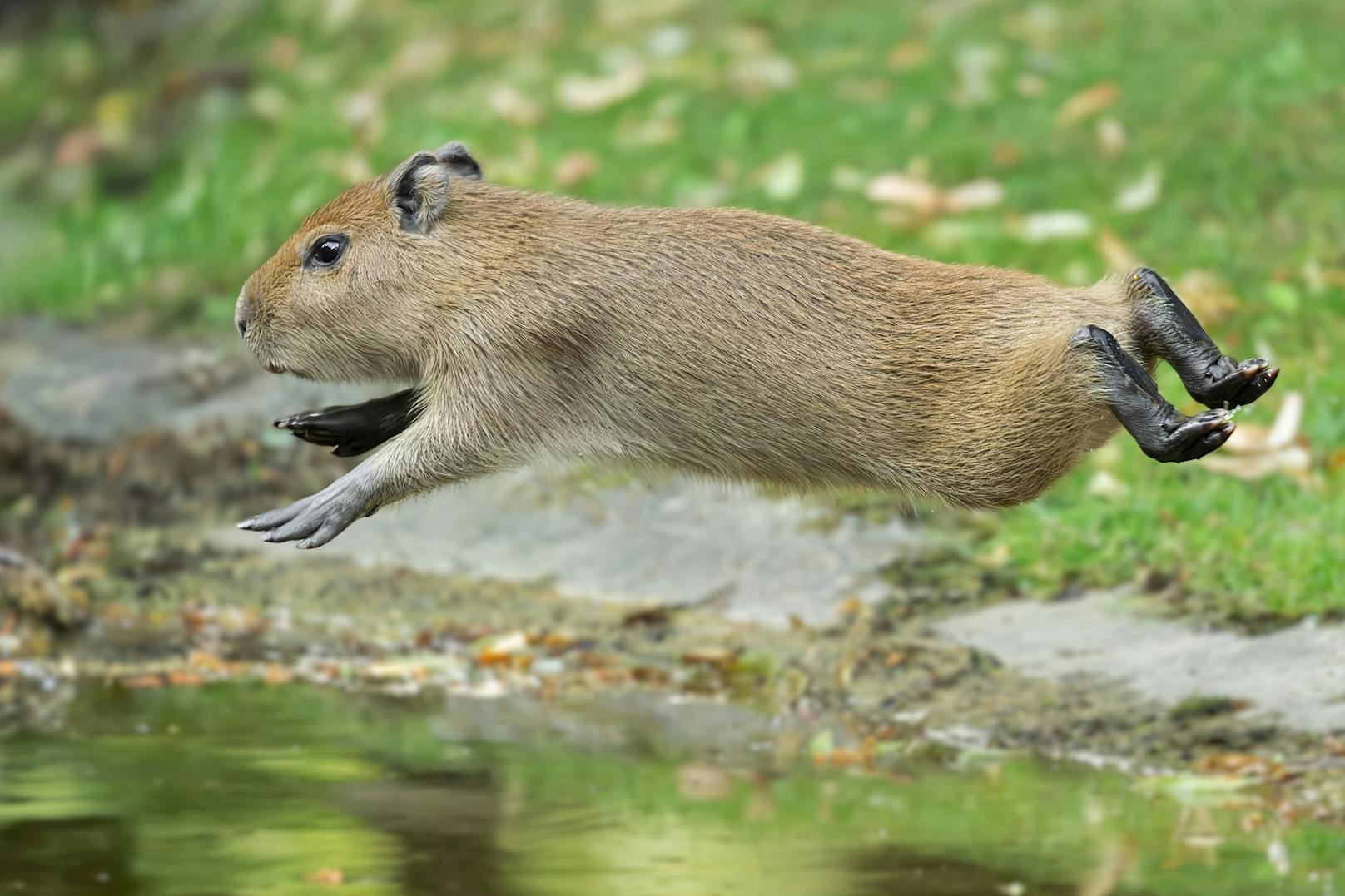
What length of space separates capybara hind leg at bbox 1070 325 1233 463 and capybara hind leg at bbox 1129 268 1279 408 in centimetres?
9

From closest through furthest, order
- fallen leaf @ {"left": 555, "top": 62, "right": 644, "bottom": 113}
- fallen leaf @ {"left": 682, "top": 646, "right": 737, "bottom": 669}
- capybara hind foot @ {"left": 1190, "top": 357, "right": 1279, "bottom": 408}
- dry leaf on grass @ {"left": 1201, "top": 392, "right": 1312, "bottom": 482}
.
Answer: capybara hind foot @ {"left": 1190, "top": 357, "right": 1279, "bottom": 408}
fallen leaf @ {"left": 682, "top": 646, "right": 737, "bottom": 669}
dry leaf on grass @ {"left": 1201, "top": 392, "right": 1312, "bottom": 482}
fallen leaf @ {"left": 555, "top": 62, "right": 644, "bottom": 113}

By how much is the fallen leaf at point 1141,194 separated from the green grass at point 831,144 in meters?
0.05

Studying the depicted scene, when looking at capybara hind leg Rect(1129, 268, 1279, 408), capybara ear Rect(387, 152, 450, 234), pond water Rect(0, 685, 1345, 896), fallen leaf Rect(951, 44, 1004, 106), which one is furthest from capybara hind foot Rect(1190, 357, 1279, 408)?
fallen leaf Rect(951, 44, 1004, 106)

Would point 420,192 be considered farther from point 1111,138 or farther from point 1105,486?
point 1111,138

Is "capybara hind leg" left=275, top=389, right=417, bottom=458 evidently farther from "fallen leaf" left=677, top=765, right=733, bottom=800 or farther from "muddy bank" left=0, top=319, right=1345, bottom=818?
"muddy bank" left=0, top=319, right=1345, bottom=818

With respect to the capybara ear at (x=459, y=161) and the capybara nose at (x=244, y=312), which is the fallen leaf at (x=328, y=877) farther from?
the capybara ear at (x=459, y=161)

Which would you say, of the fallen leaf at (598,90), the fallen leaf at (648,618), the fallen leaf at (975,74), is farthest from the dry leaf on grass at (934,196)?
the fallen leaf at (648,618)

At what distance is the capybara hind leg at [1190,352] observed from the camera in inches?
148

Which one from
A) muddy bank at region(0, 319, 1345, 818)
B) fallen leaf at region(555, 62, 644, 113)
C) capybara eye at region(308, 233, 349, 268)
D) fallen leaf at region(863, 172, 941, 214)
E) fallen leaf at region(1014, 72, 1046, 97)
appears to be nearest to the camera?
capybara eye at region(308, 233, 349, 268)

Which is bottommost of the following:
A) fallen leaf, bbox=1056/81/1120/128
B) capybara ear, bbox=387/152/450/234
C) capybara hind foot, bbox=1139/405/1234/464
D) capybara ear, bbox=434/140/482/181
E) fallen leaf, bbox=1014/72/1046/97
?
capybara hind foot, bbox=1139/405/1234/464

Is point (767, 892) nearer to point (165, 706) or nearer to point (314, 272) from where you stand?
point (314, 272)

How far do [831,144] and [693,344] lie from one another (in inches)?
240

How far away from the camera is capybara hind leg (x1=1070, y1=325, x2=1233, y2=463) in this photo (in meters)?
3.59

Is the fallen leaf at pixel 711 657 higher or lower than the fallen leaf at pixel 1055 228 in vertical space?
lower
